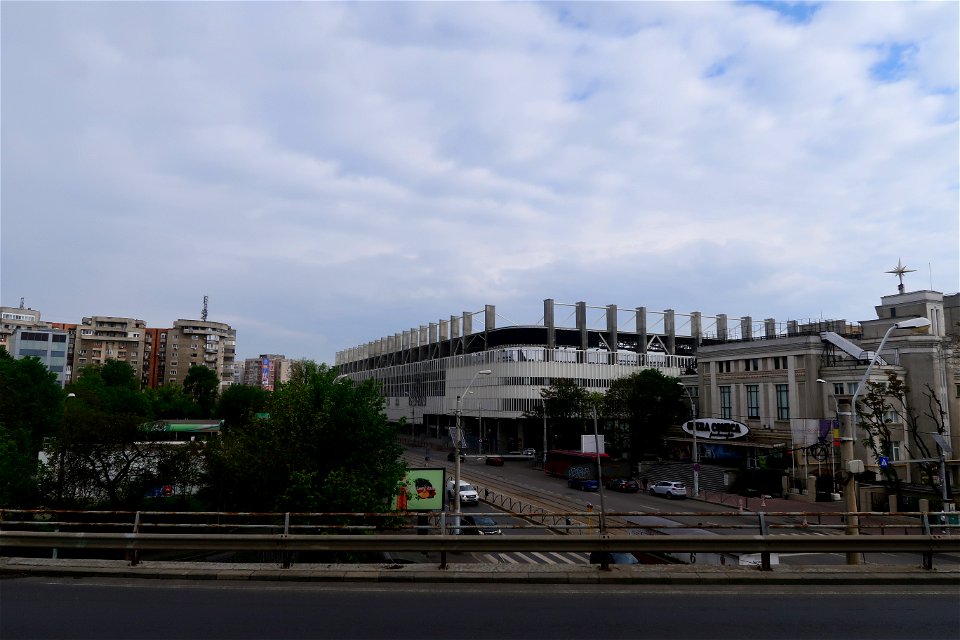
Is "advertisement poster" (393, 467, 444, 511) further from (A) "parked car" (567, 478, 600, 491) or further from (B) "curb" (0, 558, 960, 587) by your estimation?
(A) "parked car" (567, 478, 600, 491)

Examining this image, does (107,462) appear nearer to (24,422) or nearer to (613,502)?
(24,422)

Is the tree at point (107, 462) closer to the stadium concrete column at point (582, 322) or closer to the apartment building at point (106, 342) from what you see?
the stadium concrete column at point (582, 322)

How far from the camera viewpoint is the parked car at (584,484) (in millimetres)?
48125

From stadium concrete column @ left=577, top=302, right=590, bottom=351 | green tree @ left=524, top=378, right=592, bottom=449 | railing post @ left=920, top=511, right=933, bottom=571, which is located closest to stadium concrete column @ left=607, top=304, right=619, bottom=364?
stadium concrete column @ left=577, top=302, right=590, bottom=351

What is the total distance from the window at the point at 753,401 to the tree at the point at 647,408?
8561 millimetres

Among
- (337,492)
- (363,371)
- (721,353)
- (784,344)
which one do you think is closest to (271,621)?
(337,492)

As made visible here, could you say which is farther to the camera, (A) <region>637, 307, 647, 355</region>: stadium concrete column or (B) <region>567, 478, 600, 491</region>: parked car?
(A) <region>637, 307, 647, 355</region>: stadium concrete column

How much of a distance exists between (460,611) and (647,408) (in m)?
57.5

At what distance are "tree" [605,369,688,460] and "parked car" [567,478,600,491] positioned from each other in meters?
13.3

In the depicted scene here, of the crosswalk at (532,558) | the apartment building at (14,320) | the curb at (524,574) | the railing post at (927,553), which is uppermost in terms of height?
the apartment building at (14,320)

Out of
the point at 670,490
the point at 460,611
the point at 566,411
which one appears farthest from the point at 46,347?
the point at 460,611

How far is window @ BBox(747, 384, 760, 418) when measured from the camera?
54.8 meters

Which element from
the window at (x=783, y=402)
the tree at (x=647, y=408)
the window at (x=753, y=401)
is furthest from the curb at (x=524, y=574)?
the tree at (x=647, y=408)

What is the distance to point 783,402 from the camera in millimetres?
52281
